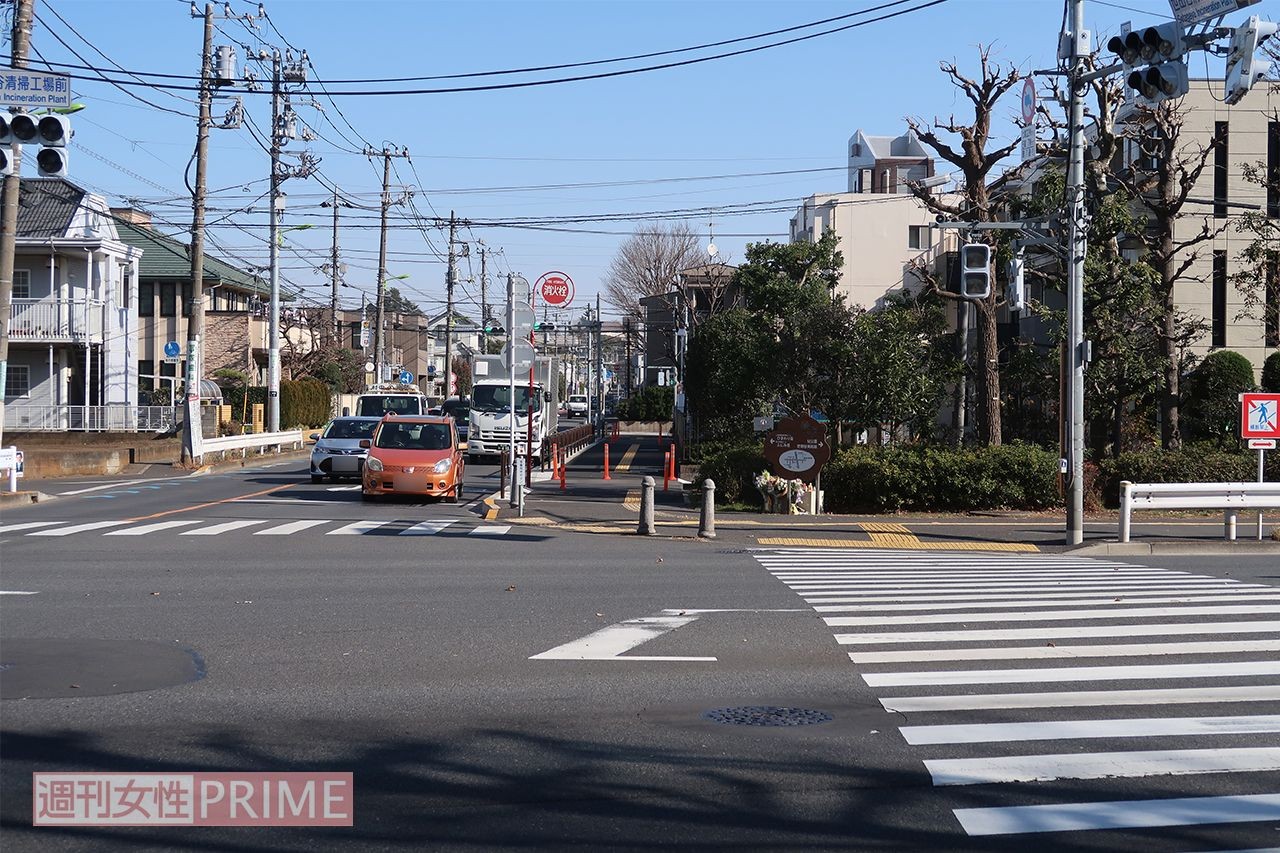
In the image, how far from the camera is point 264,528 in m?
20.4

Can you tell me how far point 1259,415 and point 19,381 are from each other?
39.8m

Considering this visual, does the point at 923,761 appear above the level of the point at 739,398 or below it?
below

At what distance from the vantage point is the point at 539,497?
2753cm

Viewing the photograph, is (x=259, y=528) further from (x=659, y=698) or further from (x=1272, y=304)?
(x=1272, y=304)

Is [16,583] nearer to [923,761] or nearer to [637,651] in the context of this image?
[637,651]

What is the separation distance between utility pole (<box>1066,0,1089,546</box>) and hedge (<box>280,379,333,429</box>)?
43.6 meters

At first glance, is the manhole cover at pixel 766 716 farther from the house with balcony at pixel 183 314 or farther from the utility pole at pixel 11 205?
the house with balcony at pixel 183 314

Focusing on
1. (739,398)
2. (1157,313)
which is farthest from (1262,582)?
(739,398)

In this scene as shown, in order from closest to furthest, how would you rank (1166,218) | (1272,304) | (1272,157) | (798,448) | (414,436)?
(798,448) → (414,436) → (1166,218) → (1272,304) → (1272,157)

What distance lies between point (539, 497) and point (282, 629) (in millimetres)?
16712

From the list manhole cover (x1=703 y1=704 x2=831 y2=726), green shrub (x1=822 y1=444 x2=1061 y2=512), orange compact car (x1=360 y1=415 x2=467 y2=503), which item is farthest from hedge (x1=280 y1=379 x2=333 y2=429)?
manhole cover (x1=703 y1=704 x2=831 y2=726)

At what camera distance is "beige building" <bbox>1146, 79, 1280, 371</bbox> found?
3384 centimetres

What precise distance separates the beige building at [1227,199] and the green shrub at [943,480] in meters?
12.1

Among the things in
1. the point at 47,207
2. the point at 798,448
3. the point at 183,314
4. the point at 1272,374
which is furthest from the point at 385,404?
the point at 1272,374
